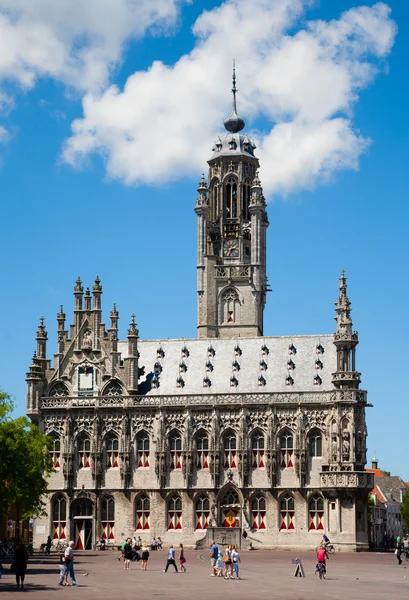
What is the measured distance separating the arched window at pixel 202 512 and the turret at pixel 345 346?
50.9 feet

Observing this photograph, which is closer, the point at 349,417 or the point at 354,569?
the point at 354,569

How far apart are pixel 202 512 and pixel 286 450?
936cm

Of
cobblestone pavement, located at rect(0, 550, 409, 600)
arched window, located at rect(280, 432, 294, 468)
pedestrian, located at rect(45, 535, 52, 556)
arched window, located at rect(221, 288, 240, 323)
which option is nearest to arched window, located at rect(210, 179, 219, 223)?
arched window, located at rect(221, 288, 240, 323)

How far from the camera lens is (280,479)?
94625 millimetres

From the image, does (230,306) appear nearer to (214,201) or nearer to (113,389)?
(214,201)

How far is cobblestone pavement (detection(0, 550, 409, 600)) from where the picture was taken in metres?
44.5

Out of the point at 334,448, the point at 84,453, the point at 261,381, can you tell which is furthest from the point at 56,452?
the point at 334,448

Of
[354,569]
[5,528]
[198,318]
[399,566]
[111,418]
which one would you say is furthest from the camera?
[198,318]

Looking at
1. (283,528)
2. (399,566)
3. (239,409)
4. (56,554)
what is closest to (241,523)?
(283,528)

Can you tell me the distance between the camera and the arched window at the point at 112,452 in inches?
3895

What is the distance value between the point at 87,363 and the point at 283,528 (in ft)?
78.6

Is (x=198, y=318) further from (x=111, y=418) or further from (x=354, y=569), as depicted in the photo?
(x=354, y=569)

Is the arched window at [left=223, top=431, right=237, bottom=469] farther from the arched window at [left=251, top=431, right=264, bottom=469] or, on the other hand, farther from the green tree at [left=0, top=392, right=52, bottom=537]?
the green tree at [left=0, top=392, right=52, bottom=537]

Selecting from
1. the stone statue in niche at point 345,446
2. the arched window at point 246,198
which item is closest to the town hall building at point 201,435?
the stone statue in niche at point 345,446
